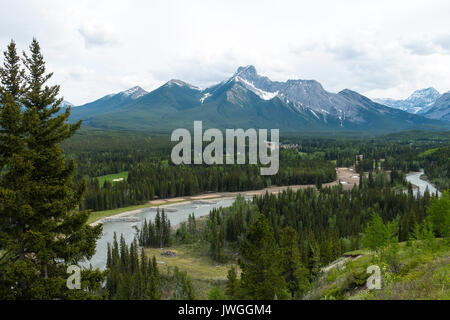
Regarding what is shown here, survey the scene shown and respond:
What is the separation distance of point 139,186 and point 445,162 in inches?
6588

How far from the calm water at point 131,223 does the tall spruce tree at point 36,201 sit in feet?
149

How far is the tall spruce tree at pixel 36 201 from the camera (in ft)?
61.1

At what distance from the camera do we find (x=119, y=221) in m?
106

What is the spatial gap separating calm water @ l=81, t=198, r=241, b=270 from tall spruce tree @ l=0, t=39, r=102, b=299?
45.6 meters

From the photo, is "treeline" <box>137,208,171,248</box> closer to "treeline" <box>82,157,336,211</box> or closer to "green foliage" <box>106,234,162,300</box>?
"green foliage" <box>106,234,162,300</box>

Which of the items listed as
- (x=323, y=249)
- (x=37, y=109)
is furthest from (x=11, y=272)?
(x=323, y=249)

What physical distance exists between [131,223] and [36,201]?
86.5 meters

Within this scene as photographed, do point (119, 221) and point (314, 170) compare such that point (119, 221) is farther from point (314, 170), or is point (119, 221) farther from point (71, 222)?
point (314, 170)

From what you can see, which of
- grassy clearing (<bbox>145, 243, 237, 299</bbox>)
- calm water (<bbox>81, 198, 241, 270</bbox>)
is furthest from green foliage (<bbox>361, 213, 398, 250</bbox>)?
calm water (<bbox>81, 198, 241, 270</bbox>)

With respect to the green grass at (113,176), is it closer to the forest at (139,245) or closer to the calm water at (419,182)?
the forest at (139,245)

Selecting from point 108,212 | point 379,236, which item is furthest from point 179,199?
point 379,236

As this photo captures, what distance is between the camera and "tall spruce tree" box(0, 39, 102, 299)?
18625 mm

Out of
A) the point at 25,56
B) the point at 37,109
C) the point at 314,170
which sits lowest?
the point at 314,170
